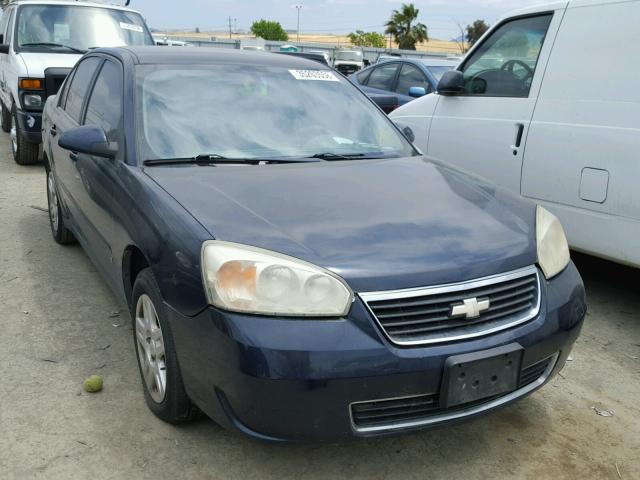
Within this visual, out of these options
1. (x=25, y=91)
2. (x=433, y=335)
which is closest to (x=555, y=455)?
(x=433, y=335)

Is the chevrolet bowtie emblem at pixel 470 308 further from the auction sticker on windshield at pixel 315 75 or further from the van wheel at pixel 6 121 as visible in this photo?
the van wheel at pixel 6 121

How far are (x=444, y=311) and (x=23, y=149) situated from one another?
7346mm

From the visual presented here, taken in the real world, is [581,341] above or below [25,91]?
below

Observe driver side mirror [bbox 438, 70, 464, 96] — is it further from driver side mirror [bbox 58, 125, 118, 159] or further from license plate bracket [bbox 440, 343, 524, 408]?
license plate bracket [bbox 440, 343, 524, 408]

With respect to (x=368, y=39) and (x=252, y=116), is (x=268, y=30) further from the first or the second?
(x=252, y=116)

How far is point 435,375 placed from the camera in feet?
7.38

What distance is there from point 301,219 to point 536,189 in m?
2.37

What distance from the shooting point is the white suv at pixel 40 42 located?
307 inches

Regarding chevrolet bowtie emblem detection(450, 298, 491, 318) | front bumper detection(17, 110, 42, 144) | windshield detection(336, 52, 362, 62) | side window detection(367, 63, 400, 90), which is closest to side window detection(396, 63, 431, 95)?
side window detection(367, 63, 400, 90)

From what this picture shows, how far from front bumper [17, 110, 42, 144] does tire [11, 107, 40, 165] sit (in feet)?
0.62

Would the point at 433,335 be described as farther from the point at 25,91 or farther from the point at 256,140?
the point at 25,91

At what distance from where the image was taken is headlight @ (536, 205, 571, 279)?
269 cm

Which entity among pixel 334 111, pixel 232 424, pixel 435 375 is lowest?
pixel 232 424

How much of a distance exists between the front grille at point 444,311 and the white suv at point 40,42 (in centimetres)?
670
